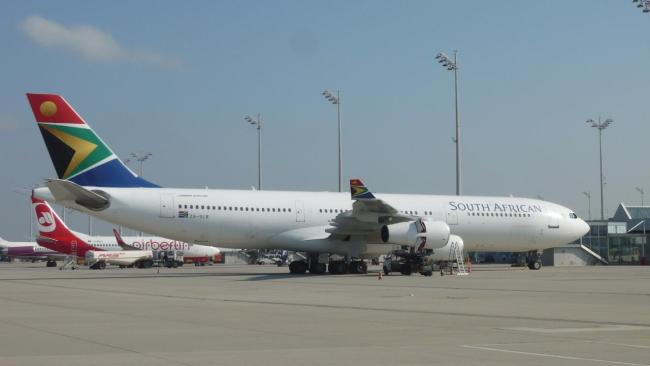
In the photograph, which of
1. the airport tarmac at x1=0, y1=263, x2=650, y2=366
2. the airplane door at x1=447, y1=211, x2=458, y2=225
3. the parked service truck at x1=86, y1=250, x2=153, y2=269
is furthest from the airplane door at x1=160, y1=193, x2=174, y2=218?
the parked service truck at x1=86, y1=250, x2=153, y2=269

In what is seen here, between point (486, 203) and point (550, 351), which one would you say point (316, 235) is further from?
point (550, 351)

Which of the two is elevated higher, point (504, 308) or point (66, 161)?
point (66, 161)

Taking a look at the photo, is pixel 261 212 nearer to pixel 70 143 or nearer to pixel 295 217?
pixel 295 217

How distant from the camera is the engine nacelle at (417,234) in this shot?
36125mm

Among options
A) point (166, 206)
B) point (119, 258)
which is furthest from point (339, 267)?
point (119, 258)

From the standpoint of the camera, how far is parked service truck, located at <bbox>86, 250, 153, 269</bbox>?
6711 centimetres

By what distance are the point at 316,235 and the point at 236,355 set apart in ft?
90.8

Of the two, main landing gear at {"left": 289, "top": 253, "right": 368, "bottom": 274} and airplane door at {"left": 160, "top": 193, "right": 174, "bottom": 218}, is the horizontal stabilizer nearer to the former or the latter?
airplane door at {"left": 160, "top": 193, "right": 174, "bottom": 218}

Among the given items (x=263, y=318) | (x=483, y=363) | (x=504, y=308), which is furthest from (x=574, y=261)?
(x=483, y=363)

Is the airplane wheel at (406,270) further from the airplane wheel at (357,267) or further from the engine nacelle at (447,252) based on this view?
the airplane wheel at (357,267)

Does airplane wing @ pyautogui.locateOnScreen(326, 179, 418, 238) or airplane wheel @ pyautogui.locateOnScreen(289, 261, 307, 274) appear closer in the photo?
airplane wing @ pyautogui.locateOnScreen(326, 179, 418, 238)

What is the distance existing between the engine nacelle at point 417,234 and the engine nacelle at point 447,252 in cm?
75

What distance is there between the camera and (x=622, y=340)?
11.3 meters

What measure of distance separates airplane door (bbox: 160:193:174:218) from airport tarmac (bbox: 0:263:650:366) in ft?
41.2
